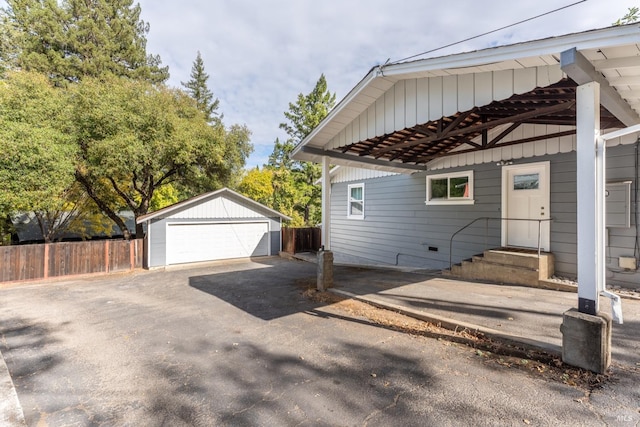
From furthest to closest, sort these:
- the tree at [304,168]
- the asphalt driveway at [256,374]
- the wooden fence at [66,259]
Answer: the tree at [304,168] → the wooden fence at [66,259] → the asphalt driveway at [256,374]

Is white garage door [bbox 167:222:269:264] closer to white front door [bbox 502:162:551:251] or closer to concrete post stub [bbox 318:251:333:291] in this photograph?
concrete post stub [bbox 318:251:333:291]

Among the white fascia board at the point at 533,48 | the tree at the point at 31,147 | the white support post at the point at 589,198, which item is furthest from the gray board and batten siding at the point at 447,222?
the tree at the point at 31,147

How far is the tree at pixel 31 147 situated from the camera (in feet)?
26.1

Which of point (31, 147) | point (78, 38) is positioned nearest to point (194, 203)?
point (31, 147)

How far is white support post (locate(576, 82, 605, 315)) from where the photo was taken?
288 cm

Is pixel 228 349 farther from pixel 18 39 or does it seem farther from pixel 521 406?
Result: pixel 18 39

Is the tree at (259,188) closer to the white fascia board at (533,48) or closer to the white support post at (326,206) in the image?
the white support post at (326,206)

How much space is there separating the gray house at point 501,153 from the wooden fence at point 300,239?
109 inches

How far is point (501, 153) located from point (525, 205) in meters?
1.39

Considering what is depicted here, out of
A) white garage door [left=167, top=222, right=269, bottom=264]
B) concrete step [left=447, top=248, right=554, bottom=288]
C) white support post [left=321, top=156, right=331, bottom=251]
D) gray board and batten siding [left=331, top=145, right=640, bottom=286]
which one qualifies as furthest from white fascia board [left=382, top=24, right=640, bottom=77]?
white garage door [left=167, top=222, right=269, bottom=264]

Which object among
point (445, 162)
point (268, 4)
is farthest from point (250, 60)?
point (445, 162)

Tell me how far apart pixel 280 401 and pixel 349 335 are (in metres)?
1.60

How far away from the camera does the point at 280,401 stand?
2.59 m

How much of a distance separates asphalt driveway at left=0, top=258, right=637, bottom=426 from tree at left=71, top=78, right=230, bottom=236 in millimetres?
6178
